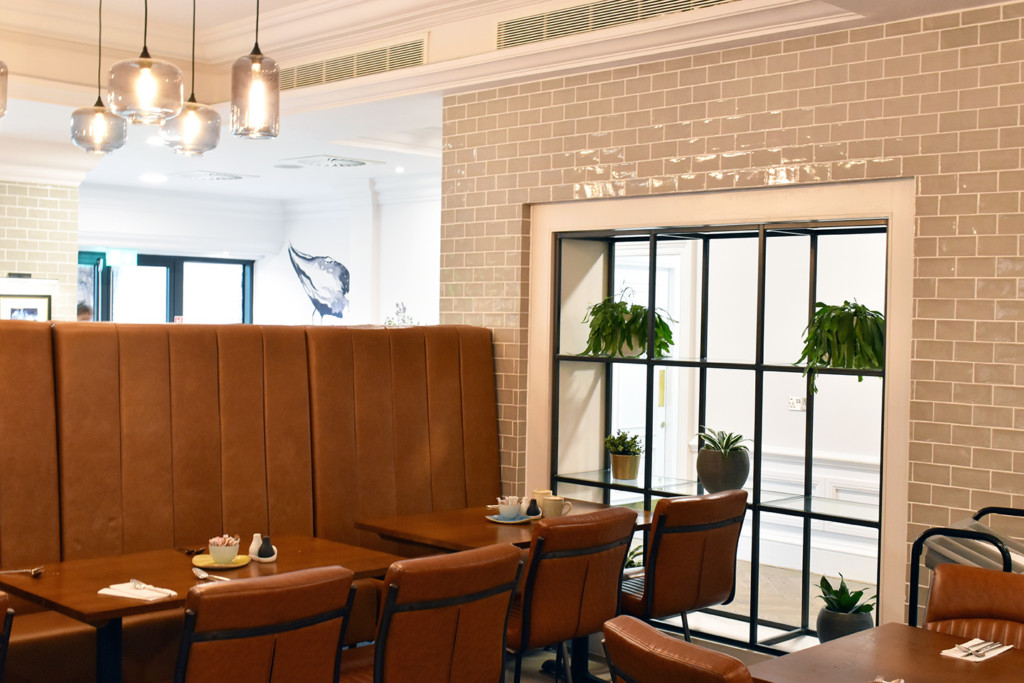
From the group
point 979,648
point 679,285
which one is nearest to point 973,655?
point 979,648

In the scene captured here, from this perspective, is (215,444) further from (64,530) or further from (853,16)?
(853,16)

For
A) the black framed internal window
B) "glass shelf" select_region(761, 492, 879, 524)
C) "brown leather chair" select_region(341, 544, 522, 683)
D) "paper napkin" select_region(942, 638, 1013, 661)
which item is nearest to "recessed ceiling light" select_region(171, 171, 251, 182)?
the black framed internal window

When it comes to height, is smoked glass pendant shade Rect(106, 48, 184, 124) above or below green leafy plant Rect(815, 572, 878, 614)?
above

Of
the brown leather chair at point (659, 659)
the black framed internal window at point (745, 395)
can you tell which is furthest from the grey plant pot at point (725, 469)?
the brown leather chair at point (659, 659)

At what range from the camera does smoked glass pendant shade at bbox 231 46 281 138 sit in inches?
140

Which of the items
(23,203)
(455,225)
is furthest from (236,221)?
(455,225)

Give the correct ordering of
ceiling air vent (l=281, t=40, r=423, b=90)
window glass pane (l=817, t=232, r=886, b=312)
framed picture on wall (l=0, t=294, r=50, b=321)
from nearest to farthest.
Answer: ceiling air vent (l=281, t=40, r=423, b=90)
window glass pane (l=817, t=232, r=886, b=312)
framed picture on wall (l=0, t=294, r=50, b=321)

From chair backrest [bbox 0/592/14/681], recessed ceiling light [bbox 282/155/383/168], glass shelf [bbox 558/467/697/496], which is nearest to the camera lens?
chair backrest [bbox 0/592/14/681]

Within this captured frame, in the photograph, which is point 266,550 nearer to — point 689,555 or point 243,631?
point 243,631

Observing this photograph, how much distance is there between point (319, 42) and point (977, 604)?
4650mm

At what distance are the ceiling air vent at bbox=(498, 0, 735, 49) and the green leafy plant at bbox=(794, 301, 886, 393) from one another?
1.40 metres

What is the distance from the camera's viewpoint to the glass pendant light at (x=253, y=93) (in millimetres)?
3555

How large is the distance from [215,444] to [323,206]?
308 inches

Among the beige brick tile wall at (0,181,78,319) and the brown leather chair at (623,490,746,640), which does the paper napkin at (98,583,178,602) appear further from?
the beige brick tile wall at (0,181,78,319)
